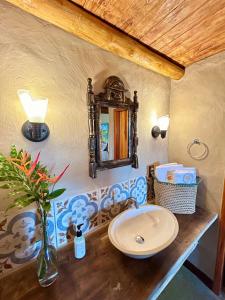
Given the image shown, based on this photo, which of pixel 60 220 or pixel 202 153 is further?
pixel 202 153

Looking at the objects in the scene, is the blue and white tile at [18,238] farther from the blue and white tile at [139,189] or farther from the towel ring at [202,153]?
the towel ring at [202,153]

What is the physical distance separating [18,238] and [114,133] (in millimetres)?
865

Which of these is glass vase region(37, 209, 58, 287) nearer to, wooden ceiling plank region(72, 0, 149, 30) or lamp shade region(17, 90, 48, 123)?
lamp shade region(17, 90, 48, 123)

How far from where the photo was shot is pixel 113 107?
1043 millimetres

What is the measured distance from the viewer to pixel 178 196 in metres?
1.19

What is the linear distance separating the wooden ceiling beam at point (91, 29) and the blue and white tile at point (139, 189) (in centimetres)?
100

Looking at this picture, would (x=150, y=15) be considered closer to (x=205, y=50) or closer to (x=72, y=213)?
(x=205, y=50)

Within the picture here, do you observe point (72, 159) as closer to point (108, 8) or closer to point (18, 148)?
point (18, 148)

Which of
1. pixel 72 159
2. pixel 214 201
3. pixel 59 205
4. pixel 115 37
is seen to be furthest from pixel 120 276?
pixel 115 37

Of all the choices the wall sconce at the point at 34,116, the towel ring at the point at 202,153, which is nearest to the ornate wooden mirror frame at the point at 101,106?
the wall sconce at the point at 34,116

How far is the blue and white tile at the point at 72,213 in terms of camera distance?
2.93 ft

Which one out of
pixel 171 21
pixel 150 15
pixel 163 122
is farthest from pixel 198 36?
pixel 163 122

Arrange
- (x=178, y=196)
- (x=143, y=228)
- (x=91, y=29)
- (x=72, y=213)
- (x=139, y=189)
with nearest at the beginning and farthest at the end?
(x=91, y=29) < (x=72, y=213) < (x=143, y=228) < (x=178, y=196) < (x=139, y=189)

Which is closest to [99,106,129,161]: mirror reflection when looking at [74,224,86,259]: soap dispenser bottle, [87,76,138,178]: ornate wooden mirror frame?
[87,76,138,178]: ornate wooden mirror frame
